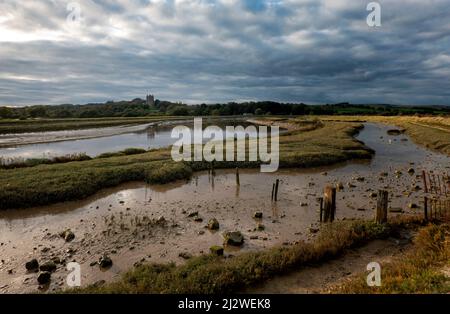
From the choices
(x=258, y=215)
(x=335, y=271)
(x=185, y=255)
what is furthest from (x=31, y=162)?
(x=335, y=271)

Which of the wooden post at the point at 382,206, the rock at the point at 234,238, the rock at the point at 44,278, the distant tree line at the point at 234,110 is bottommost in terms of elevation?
the rock at the point at 44,278

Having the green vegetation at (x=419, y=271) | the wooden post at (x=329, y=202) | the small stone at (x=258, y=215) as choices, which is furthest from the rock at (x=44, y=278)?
the wooden post at (x=329, y=202)

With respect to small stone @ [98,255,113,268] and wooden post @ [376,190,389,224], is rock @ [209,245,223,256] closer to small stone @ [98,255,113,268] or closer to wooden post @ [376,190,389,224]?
small stone @ [98,255,113,268]

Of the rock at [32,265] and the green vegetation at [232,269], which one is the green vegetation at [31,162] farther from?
the green vegetation at [232,269]

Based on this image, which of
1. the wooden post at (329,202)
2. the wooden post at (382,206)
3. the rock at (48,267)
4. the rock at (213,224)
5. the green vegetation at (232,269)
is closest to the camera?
the green vegetation at (232,269)

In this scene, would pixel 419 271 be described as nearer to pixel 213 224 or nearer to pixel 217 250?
pixel 217 250

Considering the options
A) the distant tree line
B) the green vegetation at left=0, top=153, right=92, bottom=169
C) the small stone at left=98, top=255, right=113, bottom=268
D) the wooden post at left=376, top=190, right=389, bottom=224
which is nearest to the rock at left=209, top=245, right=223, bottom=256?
the small stone at left=98, top=255, right=113, bottom=268

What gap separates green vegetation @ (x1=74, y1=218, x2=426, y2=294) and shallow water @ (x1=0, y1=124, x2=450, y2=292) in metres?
1.46

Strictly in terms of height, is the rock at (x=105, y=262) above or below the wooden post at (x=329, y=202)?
below

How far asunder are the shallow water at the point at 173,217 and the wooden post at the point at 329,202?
1.05m

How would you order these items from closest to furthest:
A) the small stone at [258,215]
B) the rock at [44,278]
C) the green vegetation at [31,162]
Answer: the rock at [44,278] < the small stone at [258,215] < the green vegetation at [31,162]

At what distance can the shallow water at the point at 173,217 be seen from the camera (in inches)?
534
